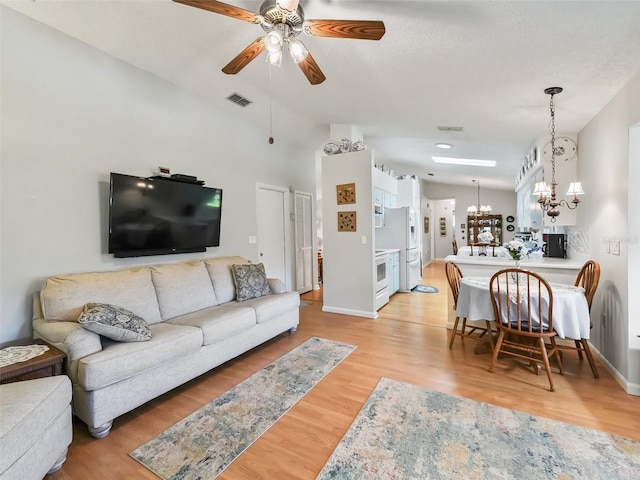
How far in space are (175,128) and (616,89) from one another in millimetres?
4287

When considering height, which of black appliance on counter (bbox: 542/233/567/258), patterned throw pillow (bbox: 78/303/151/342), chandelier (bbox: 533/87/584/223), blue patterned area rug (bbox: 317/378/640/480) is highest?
chandelier (bbox: 533/87/584/223)

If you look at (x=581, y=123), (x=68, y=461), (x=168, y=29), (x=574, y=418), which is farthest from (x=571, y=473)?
(x=168, y=29)

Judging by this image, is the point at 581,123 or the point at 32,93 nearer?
the point at 32,93

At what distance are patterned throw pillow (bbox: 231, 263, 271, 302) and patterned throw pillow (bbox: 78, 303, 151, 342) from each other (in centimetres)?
129

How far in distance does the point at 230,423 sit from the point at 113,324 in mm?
1068

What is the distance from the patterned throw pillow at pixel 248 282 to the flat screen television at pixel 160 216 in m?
0.60

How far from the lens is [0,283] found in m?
2.24

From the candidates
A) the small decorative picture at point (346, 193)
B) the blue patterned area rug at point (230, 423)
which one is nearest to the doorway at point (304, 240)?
the small decorative picture at point (346, 193)

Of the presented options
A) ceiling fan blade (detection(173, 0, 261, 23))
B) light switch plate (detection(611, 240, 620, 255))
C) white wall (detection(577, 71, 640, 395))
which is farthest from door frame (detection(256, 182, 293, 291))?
light switch plate (detection(611, 240, 620, 255))

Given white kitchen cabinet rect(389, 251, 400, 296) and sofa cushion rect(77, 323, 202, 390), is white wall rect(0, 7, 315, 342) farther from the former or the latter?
white kitchen cabinet rect(389, 251, 400, 296)

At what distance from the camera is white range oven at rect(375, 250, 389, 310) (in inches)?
179

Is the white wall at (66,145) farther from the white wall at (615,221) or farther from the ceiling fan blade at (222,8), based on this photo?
the white wall at (615,221)

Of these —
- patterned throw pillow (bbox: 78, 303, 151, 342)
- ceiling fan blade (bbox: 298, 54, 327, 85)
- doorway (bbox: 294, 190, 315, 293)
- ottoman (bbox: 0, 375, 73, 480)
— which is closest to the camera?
ottoman (bbox: 0, 375, 73, 480)

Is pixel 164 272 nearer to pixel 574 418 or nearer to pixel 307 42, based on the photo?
pixel 307 42
